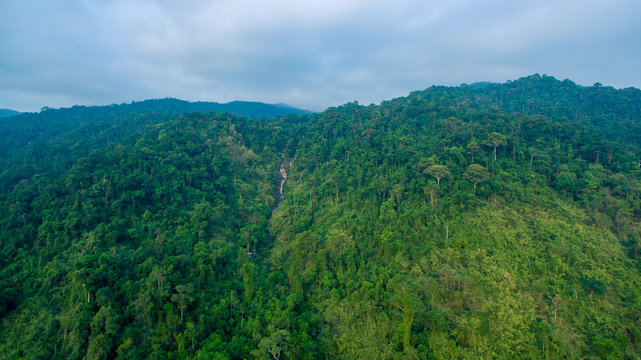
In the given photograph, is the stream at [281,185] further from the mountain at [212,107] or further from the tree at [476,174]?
the mountain at [212,107]

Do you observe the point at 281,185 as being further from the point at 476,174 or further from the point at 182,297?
the point at 476,174

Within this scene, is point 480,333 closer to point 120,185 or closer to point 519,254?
point 519,254

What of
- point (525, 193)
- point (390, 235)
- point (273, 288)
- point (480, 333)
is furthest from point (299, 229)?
point (525, 193)

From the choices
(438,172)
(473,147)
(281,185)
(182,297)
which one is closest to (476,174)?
(438,172)

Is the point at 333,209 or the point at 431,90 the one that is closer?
the point at 333,209

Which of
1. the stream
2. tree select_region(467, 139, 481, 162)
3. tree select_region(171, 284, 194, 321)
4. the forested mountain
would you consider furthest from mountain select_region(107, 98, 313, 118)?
tree select_region(171, 284, 194, 321)
